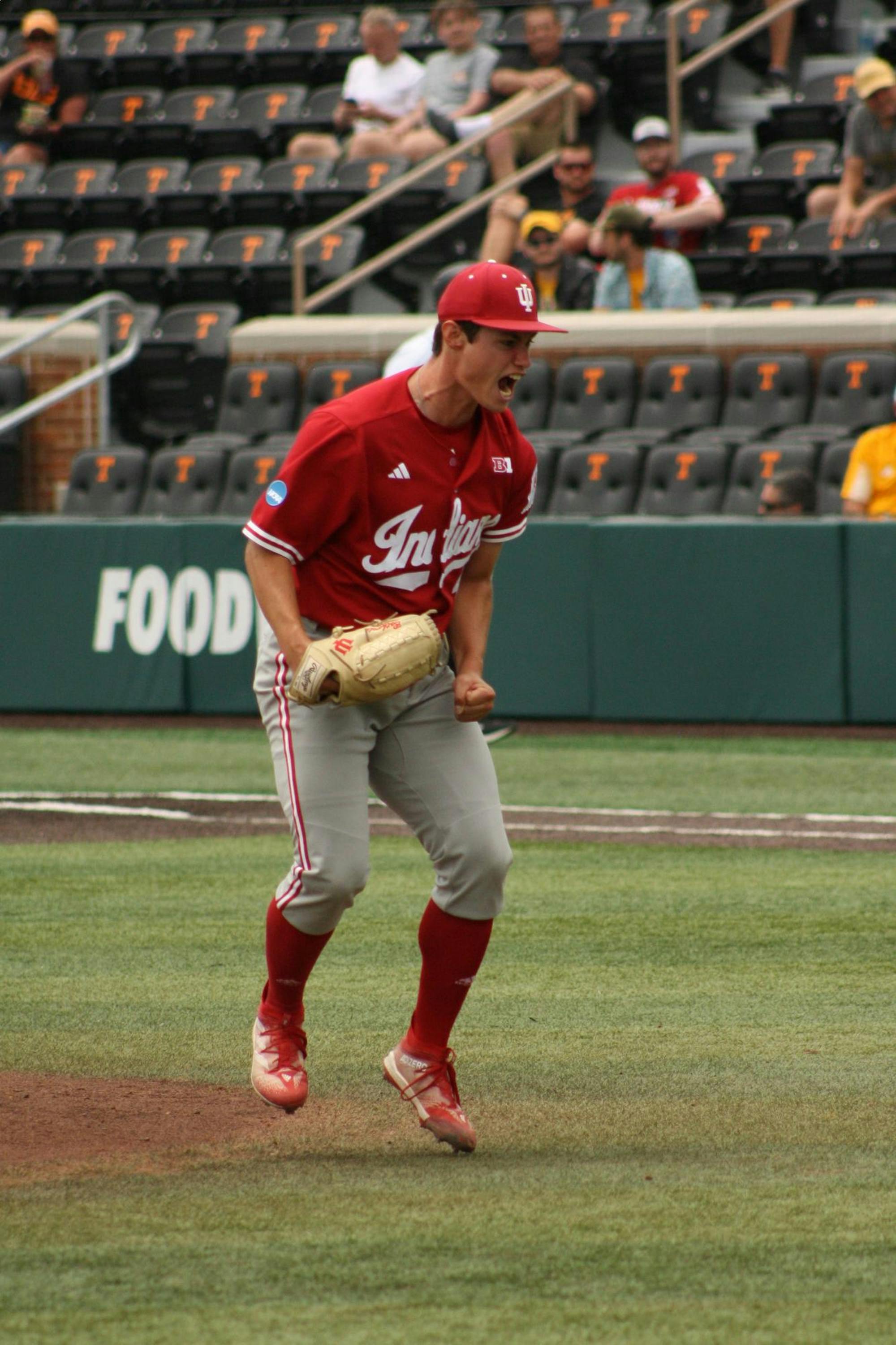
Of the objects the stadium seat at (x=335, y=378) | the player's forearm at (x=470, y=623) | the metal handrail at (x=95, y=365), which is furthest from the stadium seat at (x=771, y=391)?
the player's forearm at (x=470, y=623)

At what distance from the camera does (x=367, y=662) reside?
14.7 ft

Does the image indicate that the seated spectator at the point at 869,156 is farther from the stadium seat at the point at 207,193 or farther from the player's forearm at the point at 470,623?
the player's forearm at the point at 470,623

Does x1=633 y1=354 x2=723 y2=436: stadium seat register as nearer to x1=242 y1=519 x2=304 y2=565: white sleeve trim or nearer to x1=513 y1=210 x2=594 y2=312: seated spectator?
x1=513 y1=210 x2=594 y2=312: seated spectator

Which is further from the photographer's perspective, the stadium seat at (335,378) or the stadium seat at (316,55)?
the stadium seat at (316,55)

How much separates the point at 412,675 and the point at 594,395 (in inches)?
427

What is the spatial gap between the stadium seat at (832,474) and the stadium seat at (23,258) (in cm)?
862

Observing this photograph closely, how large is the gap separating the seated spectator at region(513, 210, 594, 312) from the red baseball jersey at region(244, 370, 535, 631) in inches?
424

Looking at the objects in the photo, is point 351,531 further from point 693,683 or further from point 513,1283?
point 693,683

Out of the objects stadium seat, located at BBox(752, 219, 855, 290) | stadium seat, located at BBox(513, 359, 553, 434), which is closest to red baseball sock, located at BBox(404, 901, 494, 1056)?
stadium seat, located at BBox(513, 359, 553, 434)

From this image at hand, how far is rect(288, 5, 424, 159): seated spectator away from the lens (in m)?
18.3

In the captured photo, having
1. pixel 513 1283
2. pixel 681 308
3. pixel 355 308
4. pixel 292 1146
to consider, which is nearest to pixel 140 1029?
pixel 292 1146

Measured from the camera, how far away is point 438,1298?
3.54 meters

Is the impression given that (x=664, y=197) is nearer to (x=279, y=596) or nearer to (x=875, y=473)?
(x=875, y=473)

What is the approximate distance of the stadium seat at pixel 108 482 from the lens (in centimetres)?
1562
